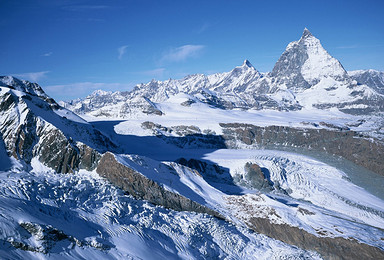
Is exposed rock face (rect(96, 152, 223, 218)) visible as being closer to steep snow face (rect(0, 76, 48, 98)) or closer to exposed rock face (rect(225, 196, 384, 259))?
exposed rock face (rect(225, 196, 384, 259))

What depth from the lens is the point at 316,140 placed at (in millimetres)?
140875

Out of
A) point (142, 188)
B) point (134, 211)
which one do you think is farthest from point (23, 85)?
point (134, 211)

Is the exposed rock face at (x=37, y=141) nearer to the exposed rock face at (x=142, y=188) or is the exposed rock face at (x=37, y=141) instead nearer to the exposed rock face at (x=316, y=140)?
the exposed rock face at (x=142, y=188)

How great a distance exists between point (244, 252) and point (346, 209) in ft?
152

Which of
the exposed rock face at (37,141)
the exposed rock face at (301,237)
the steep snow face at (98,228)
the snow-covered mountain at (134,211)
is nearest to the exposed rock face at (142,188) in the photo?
the snow-covered mountain at (134,211)

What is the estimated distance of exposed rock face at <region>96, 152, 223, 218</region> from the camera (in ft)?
159

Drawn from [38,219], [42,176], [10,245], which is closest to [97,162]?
[42,176]

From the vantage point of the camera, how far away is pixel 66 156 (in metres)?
52.1

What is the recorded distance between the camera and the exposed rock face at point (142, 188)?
48531 mm

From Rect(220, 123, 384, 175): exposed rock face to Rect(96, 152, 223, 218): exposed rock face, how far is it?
93.3 meters

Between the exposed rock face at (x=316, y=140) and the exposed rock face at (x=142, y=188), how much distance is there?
9329 cm

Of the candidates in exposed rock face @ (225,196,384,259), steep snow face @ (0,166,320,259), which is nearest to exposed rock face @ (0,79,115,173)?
steep snow face @ (0,166,320,259)

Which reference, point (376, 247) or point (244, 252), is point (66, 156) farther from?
point (376, 247)

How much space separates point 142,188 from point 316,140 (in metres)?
117
